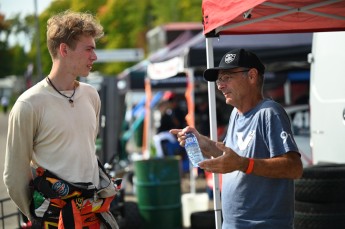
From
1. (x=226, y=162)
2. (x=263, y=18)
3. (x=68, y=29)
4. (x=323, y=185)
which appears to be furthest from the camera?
(x=323, y=185)

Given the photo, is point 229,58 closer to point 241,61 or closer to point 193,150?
point 241,61

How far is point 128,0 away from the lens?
2744 inches

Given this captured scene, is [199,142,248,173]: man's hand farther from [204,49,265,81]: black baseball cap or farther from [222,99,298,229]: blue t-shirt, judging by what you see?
[204,49,265,81]: black baseball cap

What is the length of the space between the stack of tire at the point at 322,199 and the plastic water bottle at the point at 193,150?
1.81 meters

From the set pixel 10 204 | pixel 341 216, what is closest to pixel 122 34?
pixel 10 204

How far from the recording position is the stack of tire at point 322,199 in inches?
220

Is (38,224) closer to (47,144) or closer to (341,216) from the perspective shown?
(47,144)

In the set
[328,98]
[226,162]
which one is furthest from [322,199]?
[226,162]

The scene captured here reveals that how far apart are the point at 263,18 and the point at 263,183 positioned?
1558 mm

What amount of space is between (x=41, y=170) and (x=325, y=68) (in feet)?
11.4

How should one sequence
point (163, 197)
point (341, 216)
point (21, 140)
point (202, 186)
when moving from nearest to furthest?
1. point (21, 140)
2. point (341, 216)
3. point (163, 197)
4. point (202, 186)

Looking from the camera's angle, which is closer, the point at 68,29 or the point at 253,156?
the point at 253,156

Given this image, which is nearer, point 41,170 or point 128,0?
point 41,170

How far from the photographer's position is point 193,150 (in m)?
4.04
